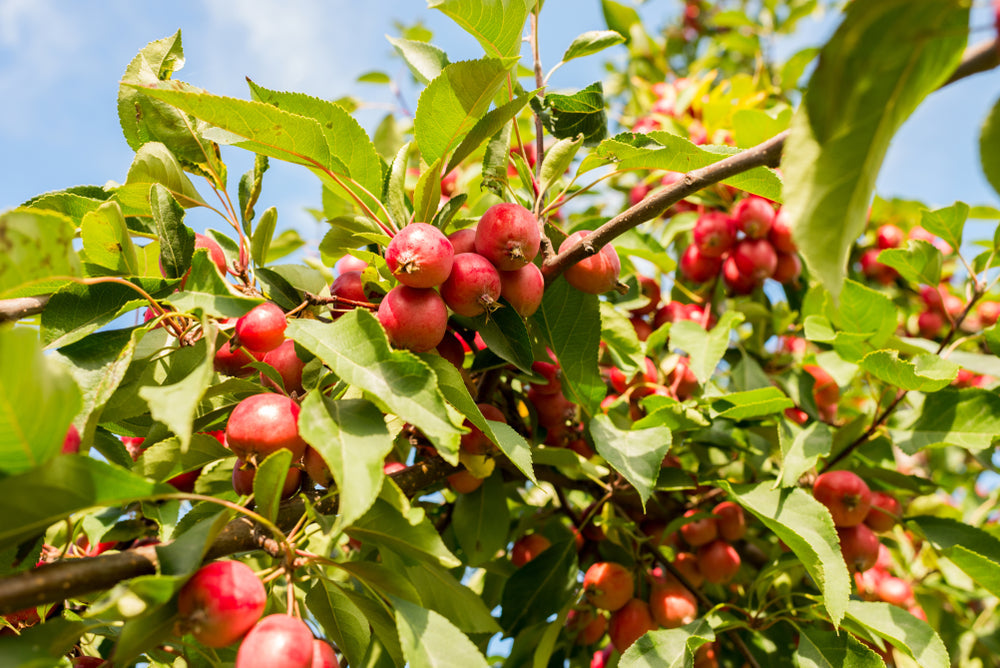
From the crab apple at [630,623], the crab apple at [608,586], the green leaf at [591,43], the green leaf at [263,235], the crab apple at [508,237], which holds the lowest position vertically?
the crab apple at [630,623]

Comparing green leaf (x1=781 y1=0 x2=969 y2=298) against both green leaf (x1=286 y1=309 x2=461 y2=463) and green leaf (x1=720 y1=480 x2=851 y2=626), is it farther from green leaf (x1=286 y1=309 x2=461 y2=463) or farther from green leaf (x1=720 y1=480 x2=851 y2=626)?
green leaf (x1=720 y1=480 x2=851 y2=626)

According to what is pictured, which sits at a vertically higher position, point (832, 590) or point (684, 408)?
point (684, 408)

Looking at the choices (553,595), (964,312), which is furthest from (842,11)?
(964,312)

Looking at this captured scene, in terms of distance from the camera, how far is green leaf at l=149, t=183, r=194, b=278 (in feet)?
3.97

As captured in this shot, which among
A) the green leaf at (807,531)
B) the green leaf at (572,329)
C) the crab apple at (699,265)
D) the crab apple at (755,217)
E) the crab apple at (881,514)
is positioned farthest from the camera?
the crab apple at (699,265)

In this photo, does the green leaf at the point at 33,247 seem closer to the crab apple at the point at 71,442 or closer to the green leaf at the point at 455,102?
the crab apple at the point at 71,442

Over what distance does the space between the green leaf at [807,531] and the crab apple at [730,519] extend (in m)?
0.30

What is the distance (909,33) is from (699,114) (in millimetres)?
2479

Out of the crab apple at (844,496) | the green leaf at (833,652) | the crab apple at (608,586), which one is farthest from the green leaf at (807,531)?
the crab apple at (608,586)

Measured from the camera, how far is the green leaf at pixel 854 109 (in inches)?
26.7

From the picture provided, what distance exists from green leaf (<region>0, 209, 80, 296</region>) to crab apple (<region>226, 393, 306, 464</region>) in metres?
0.30

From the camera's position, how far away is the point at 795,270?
94.3 inches

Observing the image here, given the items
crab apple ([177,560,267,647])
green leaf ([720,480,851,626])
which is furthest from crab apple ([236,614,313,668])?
green leaf ([720,480,851,626])

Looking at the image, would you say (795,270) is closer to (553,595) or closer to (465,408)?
(553,595)
